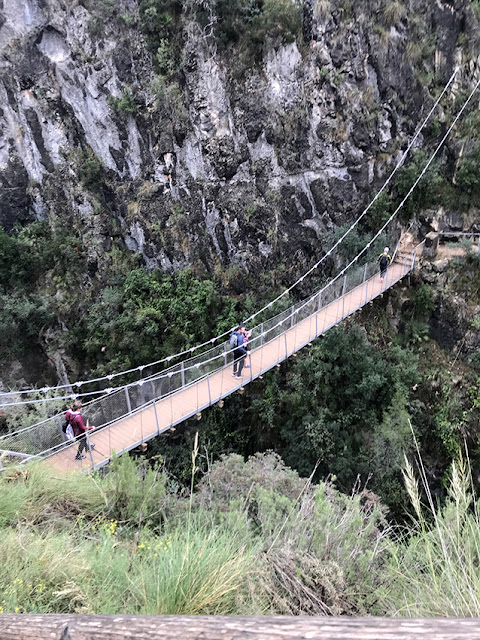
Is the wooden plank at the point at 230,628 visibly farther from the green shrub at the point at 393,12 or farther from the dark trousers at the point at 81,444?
the green shrub at the point at 393,12

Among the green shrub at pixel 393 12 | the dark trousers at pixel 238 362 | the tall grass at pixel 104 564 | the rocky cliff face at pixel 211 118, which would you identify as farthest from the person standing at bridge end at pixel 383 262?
the tall grass at pixel 104 564

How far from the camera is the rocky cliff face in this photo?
29.1ft

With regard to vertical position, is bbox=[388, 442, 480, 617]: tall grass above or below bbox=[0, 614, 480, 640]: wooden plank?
below

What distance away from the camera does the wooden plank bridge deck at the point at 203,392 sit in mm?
5355

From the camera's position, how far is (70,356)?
11773 millimetres

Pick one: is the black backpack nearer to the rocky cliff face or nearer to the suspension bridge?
the suspension bridge

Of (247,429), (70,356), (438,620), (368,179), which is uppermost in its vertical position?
(368,179)

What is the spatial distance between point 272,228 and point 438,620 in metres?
9.54

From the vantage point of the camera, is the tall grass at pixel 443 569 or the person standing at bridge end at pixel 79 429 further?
the person standing at bridge end at pixel 79 429

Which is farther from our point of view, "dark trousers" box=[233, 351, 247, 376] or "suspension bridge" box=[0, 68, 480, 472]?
"dark trousers" box=[233, 351, 247, 376]

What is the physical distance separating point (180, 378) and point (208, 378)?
0.48m

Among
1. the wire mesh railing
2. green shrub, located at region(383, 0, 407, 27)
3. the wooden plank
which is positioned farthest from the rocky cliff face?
the wooden plank

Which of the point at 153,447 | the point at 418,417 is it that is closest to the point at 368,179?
the point at 418,417

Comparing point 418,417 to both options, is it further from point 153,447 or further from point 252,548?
point 252,548
